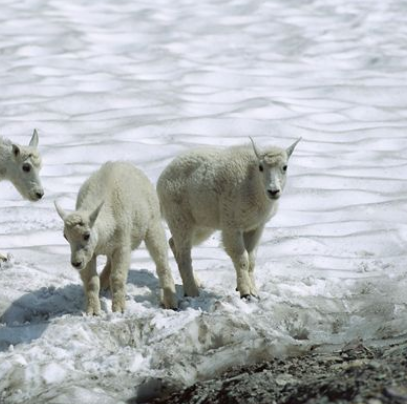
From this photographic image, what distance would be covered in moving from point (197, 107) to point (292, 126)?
4.93 ft

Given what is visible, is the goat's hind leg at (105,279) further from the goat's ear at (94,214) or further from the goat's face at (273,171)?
the goat's face at (273,171)

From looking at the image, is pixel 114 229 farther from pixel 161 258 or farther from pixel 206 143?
pixel 206 143

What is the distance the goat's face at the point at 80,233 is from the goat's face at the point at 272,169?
137 centimetres

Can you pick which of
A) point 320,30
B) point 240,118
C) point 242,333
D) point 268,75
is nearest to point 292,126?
point 240,118

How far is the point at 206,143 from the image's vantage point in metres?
12.4

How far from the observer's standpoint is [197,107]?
14047 millimetres

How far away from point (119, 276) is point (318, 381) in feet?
8.57

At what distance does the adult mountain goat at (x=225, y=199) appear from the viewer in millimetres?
7812

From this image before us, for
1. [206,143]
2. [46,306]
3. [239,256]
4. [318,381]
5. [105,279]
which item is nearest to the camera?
[318,381]

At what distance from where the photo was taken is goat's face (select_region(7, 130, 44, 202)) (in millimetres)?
8586

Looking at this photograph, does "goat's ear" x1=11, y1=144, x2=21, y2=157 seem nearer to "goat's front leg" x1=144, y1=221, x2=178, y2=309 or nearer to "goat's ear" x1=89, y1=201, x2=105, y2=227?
"goat's front leg" x1=144, y1=221, x2=178, y2=309

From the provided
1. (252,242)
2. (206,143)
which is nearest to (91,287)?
(252,242)

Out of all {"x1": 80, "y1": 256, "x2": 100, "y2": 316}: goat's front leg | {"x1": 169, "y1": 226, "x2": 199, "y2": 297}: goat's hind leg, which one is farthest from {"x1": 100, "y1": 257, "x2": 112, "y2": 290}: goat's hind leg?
{"x1": 80, "y1": 256, "x2": 100, "y2": 316}: goat's front leg

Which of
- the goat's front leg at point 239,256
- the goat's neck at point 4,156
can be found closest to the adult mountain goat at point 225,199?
the goat's front leg at point 239,256
